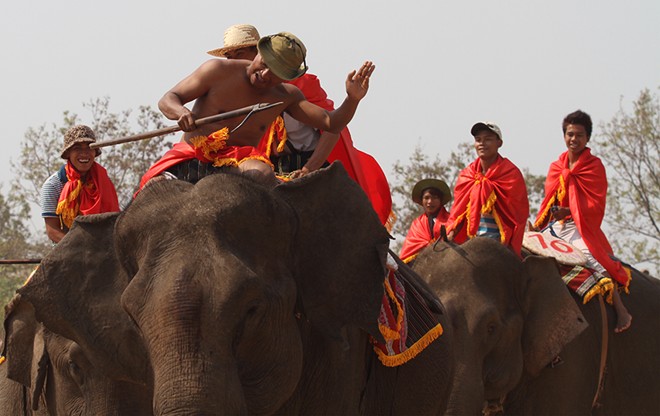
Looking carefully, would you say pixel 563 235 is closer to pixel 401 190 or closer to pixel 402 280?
pixel 402 280

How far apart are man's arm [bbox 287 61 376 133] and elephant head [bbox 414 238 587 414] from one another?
3266 mm

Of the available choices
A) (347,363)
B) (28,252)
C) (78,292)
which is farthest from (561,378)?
(28,252)

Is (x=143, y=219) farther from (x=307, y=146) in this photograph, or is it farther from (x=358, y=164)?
(x=358, y=164)

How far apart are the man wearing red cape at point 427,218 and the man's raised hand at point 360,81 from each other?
168 inches

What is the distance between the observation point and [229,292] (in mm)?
5617

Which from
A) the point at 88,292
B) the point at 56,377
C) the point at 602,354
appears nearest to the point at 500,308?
the point at 602,354

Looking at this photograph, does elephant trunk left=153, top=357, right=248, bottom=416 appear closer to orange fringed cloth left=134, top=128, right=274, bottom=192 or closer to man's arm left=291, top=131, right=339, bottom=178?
orange fringed cloth left=134, top=128, right=274, bottom=192

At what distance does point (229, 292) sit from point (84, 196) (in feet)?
12.2

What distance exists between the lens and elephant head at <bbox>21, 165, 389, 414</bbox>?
5.51 m

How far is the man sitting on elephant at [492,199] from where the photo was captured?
11438mm

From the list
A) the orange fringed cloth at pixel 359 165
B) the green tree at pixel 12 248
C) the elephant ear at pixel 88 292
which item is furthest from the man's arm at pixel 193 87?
the green tree at pixel 12 248

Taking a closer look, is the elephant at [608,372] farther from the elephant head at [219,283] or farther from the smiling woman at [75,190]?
the elephant head at [219,283]

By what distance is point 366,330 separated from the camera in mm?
6527

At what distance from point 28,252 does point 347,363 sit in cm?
2316
